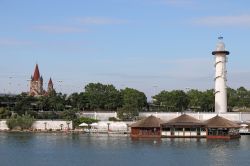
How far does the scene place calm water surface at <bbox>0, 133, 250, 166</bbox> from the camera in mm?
39156

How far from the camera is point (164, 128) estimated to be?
63781 mm

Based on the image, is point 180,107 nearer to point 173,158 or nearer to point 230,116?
point 230,116

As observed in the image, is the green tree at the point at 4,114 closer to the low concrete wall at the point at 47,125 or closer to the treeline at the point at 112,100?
the low concrete wall at the point at 47,125

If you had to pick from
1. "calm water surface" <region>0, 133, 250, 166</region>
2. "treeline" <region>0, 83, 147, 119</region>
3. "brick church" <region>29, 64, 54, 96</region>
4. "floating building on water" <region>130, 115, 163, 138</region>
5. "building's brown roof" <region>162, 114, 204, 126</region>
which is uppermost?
"brick church" <region>29, 64, 54, 96</region>

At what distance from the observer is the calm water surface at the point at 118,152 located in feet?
128

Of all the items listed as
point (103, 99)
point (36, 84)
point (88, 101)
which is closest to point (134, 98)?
point (103, 99)

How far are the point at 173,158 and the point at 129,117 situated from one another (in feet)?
124

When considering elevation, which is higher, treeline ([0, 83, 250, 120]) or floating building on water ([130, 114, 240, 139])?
treeline ([0, 83, 250, 120])

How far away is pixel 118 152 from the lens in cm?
4566

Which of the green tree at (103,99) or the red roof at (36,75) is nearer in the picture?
the green tree at (103,99)

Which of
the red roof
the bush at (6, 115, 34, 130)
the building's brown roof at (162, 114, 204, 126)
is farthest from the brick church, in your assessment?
the building's brown roof at (162, 114, 204, 126)

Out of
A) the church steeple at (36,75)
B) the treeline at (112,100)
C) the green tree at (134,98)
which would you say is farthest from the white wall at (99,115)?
the church steeple at (36,75)

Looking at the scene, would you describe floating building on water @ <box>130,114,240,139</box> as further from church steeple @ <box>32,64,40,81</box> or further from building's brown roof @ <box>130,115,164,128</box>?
church steeple @ <box>32,64,40,81</box>

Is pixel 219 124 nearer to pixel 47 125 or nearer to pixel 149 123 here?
pixel 149 123
